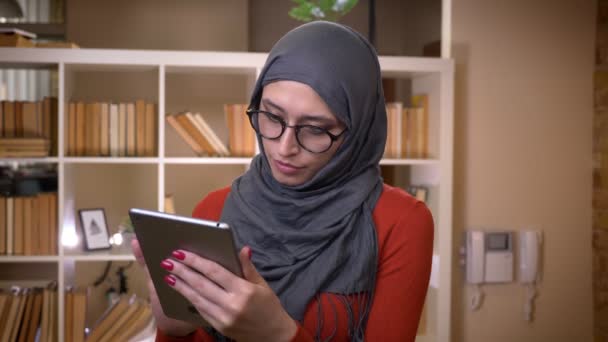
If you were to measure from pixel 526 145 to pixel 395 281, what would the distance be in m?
2.14

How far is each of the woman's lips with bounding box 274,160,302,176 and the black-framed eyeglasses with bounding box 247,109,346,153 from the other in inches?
1.8

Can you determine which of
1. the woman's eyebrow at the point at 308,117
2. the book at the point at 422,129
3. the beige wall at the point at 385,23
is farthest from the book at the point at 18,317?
the beige wall at the point at 385,23

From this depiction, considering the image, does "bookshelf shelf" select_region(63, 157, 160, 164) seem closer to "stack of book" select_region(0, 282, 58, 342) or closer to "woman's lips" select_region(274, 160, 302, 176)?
"stack of book" select_region(0, 282, 58, 342)

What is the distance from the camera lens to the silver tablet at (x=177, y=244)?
36.7 inches

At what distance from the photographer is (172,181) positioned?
4.80 metres

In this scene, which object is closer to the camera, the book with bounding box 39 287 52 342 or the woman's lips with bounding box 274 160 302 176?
the woman's lips with bounding box 274 160 302 176

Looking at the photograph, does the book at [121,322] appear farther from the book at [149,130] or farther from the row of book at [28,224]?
the book at [149,130]

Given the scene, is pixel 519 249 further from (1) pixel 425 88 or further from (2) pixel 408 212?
(2) pixel 408 212

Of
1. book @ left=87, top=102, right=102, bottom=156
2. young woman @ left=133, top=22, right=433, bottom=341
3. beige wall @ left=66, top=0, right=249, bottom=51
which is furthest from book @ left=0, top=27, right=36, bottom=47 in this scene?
beige wall @ left=66, top=0, right=249, bottom=51

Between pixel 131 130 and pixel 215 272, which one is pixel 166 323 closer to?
pixel 215 272

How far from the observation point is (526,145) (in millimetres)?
3133

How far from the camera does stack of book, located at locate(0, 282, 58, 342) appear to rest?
9.09 ft

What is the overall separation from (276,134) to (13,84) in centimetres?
444

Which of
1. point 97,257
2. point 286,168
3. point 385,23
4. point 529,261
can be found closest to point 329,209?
point 286,168
